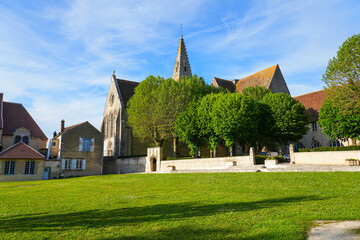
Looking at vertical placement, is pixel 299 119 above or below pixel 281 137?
above

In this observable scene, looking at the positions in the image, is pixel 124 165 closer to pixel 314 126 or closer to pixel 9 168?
pixel 9 168

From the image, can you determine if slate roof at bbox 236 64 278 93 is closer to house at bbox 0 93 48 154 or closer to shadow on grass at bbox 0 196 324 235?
house at bbox 0 93 48 154

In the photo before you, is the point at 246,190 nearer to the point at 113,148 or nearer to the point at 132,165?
the point at 132,165

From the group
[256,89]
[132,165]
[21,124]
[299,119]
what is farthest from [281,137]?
[21,124]

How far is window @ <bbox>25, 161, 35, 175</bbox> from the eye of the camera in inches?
1328

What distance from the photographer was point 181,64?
60.0m

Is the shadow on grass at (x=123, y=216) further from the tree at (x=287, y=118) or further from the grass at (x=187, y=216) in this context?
the tree at (x=287, y=118)

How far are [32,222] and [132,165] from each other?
3162 cm

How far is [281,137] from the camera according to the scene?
3759 cm

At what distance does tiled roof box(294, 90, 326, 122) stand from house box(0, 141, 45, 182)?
41091mm

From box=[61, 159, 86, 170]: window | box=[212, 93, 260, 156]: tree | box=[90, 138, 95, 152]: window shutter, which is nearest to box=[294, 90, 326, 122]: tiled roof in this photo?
box=[212, 93, 260, 156]: tree

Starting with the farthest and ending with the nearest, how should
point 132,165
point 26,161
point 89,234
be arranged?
point 132,165, point 26,161, point 89,234

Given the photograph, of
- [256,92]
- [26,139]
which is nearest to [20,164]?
[26,139]

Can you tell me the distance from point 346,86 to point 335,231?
25.5 metres
